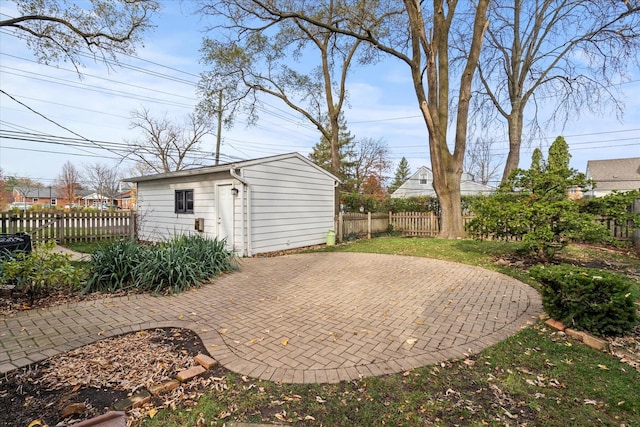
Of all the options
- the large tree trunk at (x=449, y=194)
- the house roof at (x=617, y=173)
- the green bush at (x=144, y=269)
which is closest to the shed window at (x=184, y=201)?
the green bush at (x=144, y=269)

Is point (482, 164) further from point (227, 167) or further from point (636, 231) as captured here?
point (227, 167)

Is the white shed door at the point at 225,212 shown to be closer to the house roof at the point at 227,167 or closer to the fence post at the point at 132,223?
the house roof at the point at 227,167

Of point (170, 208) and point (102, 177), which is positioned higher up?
point (102, 177)

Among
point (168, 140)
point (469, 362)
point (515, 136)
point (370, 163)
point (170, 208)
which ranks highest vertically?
point (168, 140)

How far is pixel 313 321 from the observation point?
3.88 meters

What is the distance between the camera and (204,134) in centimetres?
2812

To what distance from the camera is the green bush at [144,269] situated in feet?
Answer: 16.9

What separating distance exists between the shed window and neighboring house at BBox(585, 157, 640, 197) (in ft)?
123

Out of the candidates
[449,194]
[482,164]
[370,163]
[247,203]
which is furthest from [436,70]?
→ [482,164]

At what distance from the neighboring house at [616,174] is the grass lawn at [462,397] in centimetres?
3701

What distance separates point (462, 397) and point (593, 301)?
232 centimetres

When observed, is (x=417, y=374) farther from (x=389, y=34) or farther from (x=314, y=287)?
(x=389, y=34)

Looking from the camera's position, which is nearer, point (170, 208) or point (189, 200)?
point (189, 200)

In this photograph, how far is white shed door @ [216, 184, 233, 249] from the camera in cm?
883
